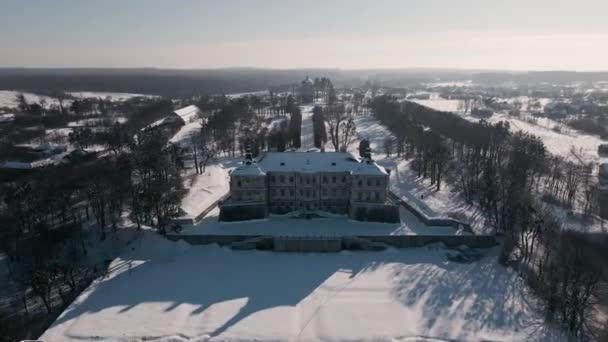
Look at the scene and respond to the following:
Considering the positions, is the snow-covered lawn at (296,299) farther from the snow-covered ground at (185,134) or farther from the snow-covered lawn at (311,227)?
the snow-covered ground at (185,134)

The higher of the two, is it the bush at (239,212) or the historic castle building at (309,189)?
the historic castle building at (309,189)

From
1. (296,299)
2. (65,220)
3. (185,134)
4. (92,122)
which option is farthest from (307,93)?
(296,299)

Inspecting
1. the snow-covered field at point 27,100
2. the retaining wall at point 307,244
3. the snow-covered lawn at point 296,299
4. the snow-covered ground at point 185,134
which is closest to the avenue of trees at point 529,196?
the snow-covered lawn at point 296,299

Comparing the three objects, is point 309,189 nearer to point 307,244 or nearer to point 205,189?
point 307,244

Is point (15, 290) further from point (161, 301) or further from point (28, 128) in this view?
point (28, 128)

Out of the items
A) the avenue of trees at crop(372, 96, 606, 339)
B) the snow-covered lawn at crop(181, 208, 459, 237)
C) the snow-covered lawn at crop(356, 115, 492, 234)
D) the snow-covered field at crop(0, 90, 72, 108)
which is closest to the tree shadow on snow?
the snow-covered lawn at crop(181, 208, 459, 237)

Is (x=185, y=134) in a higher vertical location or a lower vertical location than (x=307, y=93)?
lower
